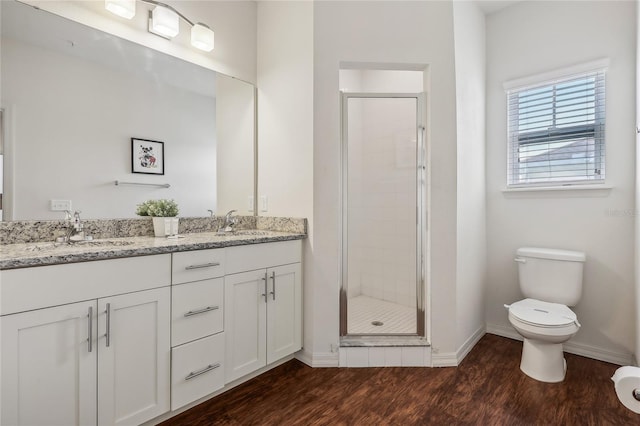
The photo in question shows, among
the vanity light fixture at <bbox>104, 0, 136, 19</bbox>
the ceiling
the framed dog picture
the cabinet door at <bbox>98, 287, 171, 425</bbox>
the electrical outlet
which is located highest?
the ceiling

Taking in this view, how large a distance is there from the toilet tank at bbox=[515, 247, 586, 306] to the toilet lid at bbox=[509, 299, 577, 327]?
10cm

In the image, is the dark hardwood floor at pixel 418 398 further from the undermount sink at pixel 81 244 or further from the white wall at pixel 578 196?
the undermount sink at pixel 81 244

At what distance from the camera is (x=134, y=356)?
4.77 feet

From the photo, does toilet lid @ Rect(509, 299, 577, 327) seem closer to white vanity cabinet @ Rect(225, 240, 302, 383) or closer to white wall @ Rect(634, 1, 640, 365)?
white wall @ Rect(634, 1, 640, 365)

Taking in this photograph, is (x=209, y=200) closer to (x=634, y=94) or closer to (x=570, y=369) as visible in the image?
(x=570, y=369)

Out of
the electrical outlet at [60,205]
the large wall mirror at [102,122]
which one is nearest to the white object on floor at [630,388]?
the large wall mirror at [102,122]

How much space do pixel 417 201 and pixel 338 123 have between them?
2.60 ft

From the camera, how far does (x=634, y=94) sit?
217cm

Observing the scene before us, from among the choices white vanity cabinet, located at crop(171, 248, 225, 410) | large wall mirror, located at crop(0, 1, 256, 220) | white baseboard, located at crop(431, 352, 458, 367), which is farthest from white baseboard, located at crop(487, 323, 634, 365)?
large wall mirror, located at crop(0, 1, 256, 220)

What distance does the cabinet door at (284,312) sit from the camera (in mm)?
2072

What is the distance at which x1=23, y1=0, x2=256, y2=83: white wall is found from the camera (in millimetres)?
1763

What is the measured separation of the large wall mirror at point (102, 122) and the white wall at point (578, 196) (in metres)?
2.18

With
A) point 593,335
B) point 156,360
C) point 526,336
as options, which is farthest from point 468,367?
point 156,360

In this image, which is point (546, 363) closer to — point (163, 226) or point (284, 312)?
point (284, 312)
